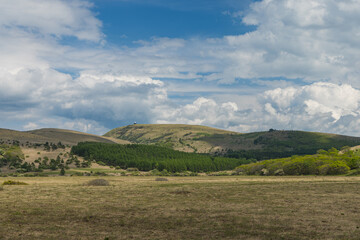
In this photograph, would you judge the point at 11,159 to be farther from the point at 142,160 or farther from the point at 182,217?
the point at 182,217

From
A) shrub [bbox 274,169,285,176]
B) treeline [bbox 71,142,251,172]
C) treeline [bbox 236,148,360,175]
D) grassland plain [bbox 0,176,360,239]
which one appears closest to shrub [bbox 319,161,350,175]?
treeline [bbox 236,148,360,175]

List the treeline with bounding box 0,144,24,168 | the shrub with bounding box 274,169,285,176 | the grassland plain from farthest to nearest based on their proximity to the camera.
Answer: the treeline with bounding box 0,144,24,168 → the shrub with bounding box 274,169,285,176 → the grassland plain

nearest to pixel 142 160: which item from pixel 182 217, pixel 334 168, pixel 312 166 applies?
pixel 312 166

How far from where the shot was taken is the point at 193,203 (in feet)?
114

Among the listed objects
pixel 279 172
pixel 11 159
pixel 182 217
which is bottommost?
pixel 279 172

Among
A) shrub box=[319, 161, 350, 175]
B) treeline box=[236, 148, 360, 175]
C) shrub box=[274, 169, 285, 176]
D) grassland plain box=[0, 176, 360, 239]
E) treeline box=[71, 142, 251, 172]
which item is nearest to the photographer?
grassland plain box=[0, 176, 360, 239]

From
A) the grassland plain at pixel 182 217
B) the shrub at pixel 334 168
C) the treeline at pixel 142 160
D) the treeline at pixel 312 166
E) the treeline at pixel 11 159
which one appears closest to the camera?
the grassland plain at pixel 182 217

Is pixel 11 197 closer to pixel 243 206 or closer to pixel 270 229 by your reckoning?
pixel 243 206

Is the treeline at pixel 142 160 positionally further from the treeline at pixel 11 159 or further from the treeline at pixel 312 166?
the treeline at pixel 312 166

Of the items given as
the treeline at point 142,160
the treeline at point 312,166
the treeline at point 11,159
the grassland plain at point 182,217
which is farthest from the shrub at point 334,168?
the treeline at point 11,159

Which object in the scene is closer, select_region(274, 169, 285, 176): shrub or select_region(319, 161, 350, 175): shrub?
select_region(319, 161, 350, 175): shrub

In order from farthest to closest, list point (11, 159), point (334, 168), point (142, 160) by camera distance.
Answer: point (142, 160) → point (11, 159) → point (334, 168)

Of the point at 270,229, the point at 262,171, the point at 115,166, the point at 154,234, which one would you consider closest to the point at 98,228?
the point at 154,234

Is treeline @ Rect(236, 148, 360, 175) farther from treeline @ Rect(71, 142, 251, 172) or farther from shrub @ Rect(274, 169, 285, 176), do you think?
treeline @ Rect(71, 142, 251, 172)
